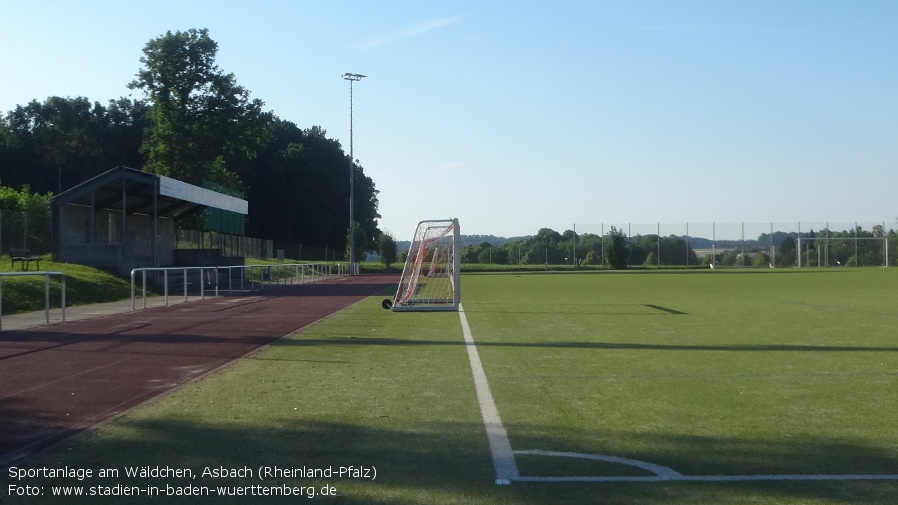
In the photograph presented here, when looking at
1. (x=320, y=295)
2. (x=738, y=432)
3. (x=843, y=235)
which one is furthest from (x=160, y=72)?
(x=843, y=235)

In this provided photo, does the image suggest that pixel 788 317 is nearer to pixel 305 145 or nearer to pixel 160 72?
pixel 160 72

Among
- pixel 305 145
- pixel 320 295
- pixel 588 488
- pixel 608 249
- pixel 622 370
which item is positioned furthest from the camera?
pixel 305 145

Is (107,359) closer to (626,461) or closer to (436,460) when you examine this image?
(436,460)

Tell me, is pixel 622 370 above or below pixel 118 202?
below

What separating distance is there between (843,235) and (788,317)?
206 feet

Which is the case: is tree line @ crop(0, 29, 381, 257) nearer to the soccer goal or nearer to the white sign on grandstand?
the white sign on grandstand

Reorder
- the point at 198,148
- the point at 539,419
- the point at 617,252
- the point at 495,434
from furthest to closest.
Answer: the point at 617,252 < the point at 198,148 < the point at 539,419 < the point at 495,434

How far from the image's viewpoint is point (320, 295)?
29.2 m

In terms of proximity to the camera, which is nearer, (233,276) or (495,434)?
(495,434)

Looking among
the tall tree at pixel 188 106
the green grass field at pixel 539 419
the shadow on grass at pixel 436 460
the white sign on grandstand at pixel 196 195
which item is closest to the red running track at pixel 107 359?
the green grass field at pixel 539 419

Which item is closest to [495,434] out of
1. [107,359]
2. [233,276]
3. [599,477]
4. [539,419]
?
[539,419]

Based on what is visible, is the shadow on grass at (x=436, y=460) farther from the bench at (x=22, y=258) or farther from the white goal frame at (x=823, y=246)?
the white goal frame at (x=823, y=246)

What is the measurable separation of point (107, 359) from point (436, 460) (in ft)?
23.6

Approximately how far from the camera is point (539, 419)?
7129 millimetres
